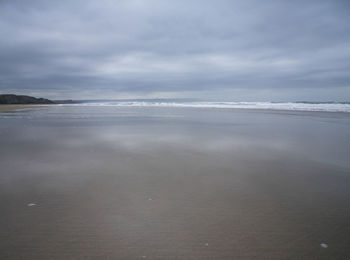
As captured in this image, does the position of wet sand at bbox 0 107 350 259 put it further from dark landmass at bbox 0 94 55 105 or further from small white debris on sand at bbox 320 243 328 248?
dark landmass at bbox 0 94 55 105

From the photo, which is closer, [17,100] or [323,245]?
[323,245]

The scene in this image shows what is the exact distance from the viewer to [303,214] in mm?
2592

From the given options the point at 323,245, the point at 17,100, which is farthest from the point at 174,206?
the point at 17,100

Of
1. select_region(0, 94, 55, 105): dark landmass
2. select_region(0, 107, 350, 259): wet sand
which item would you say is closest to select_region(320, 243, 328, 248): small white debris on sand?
select_region(0, 107, 350, 259): wet sand

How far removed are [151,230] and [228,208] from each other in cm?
110

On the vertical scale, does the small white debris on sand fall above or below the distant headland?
below

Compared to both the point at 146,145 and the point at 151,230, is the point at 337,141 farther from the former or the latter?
the point at 151,230

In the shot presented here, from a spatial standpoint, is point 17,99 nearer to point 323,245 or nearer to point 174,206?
point 174,206

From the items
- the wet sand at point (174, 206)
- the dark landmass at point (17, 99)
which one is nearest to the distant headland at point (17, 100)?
the dark landmass at point (17, 99)

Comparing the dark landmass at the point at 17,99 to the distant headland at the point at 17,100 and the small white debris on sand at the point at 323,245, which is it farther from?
the small white debris on sand at the point at 323,245

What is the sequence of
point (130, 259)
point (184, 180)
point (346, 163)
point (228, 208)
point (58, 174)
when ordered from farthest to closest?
point (346, 163) < point (58, 174) < point (184, 180) < point (228, 208) < point (130, 259)

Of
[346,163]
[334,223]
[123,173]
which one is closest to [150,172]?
[123,173]

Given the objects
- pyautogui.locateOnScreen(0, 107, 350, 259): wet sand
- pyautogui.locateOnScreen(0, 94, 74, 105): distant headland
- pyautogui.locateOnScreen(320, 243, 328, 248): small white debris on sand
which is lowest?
pyautogui.locateOnScreen(320, 243, 328, 248): small white debris on sand

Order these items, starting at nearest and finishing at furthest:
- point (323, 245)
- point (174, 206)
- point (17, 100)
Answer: point (323, 245) → point (174, 206) → point (17, 100)
